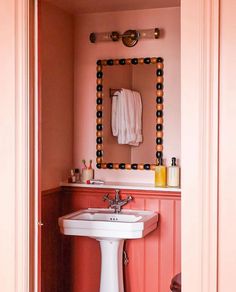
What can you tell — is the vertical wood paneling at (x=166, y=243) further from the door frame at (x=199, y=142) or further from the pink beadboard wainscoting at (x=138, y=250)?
the door frame at (x=199, y=142)

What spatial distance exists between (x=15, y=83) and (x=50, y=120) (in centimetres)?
115

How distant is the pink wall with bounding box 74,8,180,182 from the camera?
3508mm

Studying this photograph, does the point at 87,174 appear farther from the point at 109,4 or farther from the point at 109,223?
the point at 109,4

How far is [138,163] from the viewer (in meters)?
3.59

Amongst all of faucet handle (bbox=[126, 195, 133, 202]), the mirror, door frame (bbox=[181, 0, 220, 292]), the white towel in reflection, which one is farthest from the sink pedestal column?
door frame (bbox=[181, 0, 220, 292])

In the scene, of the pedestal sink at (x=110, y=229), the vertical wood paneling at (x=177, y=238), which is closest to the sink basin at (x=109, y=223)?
the pedestal sink at (x=110, y=229)

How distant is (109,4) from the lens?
11.4 feet

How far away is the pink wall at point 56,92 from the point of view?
3.41 m

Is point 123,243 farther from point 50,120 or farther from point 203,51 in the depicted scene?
point 203,51

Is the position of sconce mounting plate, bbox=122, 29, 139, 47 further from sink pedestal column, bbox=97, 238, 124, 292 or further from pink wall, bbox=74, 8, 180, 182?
sink pedestal column, bbox=97, 238, 124, 292

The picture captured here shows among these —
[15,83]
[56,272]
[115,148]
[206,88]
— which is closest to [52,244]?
[56,272]

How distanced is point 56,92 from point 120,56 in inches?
21.5

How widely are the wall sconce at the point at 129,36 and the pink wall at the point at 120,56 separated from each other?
0.04 meters

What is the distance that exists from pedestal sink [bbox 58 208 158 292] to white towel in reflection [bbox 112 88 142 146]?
54cm
